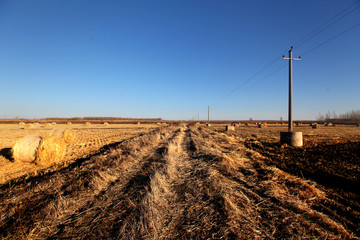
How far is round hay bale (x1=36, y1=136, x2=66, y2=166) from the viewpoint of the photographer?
7578 millimetres

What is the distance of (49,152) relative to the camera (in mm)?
7723

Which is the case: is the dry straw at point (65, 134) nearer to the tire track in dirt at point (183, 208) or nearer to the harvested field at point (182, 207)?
the harvested field at point (182, 207)

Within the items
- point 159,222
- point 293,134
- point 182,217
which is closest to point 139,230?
point 159,222

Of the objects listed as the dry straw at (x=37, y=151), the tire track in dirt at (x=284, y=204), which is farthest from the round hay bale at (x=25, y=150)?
the tire track in dirt at (x=284, y=204)

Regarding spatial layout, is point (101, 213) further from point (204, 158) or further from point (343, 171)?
point (343, 171)

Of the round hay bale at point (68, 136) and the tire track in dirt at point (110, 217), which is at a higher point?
the round hay bale at point (68, 136)

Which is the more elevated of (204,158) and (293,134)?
(293,134)

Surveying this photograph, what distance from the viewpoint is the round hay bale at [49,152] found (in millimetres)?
7578

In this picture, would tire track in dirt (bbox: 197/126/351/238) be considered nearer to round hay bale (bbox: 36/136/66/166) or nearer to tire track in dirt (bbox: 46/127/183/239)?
tire track in dirt (bbox: 46/127/183/239)

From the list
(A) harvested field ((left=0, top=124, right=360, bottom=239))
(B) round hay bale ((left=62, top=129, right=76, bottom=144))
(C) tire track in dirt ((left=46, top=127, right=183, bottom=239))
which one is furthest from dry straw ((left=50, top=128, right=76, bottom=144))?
(C) tire track in dirt ((left=46, top=127, right=183, bottom=239))

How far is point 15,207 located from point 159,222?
327 centimetres

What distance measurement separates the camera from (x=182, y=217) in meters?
3.00

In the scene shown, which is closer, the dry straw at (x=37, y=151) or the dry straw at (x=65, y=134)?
the dry straw at (x=37, y=151)

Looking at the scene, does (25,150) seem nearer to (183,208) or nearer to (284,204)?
(183,208)
